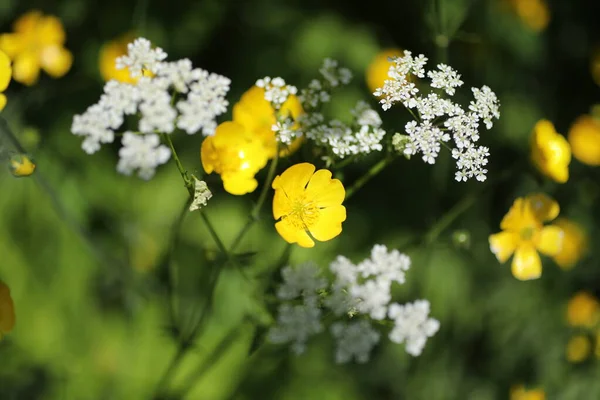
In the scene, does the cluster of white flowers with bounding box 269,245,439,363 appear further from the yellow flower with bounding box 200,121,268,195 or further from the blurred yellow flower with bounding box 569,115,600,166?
the blurred yellow flower with bounding box 569,115,600,166

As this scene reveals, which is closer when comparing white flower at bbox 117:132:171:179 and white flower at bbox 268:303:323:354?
white flower at bbox 117:132:171:179

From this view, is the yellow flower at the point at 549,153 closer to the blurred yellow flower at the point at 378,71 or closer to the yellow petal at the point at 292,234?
the yellow petal at the point at 292,234

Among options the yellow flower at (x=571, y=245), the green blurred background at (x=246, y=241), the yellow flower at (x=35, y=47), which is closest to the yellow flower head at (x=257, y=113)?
the green blurred background at (x=246, y=241)

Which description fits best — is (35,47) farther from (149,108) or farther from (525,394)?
(525,394)

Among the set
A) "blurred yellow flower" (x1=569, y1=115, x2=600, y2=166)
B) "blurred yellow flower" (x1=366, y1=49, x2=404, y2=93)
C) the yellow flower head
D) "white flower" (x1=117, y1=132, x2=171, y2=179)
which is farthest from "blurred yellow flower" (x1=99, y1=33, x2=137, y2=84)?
"blurred yellow flower" (x1=569, y1=115, x2=600, y2=166)

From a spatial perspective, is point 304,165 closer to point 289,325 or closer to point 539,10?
point 289,325

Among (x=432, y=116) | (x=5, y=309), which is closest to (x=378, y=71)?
(x=432, y=116)
